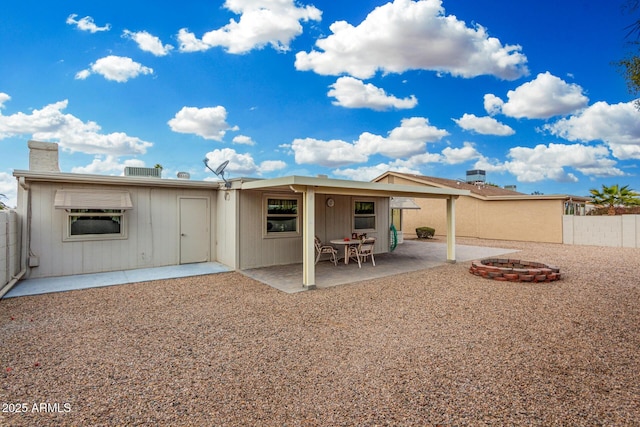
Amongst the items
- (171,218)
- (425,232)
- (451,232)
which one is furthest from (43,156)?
(425,232)

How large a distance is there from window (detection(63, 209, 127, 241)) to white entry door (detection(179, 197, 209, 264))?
1.49 m

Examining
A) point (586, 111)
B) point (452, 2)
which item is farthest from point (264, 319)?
point (586, 111)

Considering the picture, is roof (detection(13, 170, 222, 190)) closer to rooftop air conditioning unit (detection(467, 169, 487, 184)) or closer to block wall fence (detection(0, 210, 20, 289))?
block wall fence (detection(0, 210, 20, 289))

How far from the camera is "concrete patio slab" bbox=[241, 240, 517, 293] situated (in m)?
7.12

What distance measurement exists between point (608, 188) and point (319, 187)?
18350mm

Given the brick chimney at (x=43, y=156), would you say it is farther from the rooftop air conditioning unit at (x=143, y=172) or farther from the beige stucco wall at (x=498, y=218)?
the beige stucco wall at (x=498, y=218)

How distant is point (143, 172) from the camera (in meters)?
8.85

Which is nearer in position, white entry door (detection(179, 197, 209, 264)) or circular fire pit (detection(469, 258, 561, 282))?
circular fire pit (detection(469, 258, 561, 282))

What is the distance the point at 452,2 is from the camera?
8547 millimetres

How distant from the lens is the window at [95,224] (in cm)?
775

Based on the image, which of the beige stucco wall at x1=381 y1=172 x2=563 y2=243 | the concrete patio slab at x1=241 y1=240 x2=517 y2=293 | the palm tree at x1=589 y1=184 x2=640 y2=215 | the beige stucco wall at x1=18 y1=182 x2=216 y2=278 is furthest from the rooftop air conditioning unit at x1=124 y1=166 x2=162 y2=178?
the palm tree at x1=589 y1=184 x2=640 y2=215

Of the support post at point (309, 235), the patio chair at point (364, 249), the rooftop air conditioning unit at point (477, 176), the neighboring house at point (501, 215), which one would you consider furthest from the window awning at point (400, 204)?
the rooftop air conditioning unit at point (477, 176)

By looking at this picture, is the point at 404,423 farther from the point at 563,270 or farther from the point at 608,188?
the point at 608,188

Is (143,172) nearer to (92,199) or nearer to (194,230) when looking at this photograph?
(92,199)
